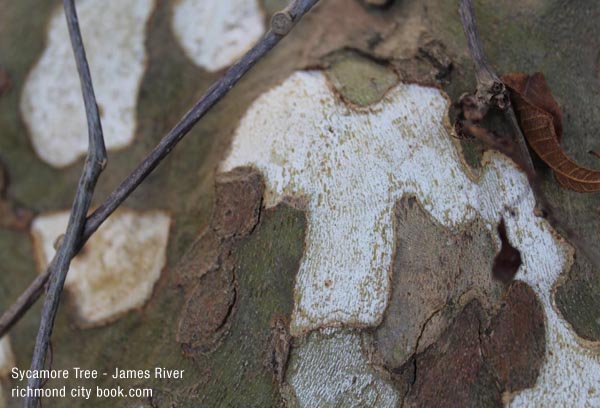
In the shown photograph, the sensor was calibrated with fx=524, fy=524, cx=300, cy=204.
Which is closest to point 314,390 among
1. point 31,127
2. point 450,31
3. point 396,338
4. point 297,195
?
point 396,338

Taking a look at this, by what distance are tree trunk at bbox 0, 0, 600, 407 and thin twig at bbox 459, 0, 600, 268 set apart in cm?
1

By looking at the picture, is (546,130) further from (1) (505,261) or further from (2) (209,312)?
(2) (209,312)

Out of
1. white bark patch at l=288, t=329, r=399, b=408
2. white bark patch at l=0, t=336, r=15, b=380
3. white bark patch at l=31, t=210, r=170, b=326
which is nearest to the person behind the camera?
white bark patch at l=288, t=329, r=399, b=408

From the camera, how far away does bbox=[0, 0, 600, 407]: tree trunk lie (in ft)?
2.34

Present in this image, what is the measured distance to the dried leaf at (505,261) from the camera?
2.42 feet

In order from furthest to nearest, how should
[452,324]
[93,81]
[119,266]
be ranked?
[93,81]
[119,266]
[452,324]

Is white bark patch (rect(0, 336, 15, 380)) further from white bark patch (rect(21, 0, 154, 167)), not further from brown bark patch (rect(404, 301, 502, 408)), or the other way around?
brown bark patch (rect(404, 301, 502, 408))

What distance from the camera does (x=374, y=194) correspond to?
0.74 metres

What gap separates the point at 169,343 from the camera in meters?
0.76

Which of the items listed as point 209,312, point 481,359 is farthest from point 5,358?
point 481,359

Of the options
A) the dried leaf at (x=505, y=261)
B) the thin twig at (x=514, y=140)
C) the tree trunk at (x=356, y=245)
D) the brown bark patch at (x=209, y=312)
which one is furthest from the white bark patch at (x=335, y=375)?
the thin twig at (x=514, y=140)

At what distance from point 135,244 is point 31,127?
0.35 meters

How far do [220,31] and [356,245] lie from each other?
0.52 metres

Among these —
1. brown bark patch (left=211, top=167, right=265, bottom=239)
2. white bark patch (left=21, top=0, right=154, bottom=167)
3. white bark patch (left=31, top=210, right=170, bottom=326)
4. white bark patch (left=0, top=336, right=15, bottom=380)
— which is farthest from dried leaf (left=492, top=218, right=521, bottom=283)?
white bark patch (left=0, top=336, right=15, bottom=380)
